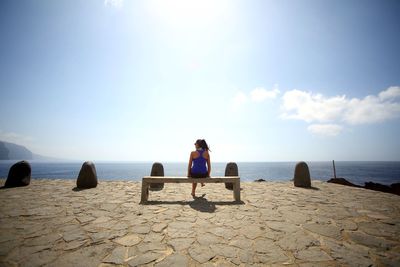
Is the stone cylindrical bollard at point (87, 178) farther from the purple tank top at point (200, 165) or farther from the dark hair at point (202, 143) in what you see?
the dark hair at point (202, 143)

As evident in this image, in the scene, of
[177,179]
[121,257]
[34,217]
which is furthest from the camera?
[177,179]

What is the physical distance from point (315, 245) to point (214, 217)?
82.8 inches

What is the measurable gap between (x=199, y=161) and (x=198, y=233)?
10.2 ft

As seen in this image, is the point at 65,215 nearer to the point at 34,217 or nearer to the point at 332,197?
the point at 34,217

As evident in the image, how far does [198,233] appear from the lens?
3.62 metres

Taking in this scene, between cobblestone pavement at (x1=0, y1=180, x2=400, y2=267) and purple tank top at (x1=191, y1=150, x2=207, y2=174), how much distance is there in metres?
1.04

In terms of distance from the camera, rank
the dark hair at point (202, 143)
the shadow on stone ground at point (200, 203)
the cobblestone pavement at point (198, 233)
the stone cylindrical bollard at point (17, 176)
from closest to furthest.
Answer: the cobblestone pavement at point (198, 233), the shadow on stone ground at point (200, 203), the dark hair at point (202, 143), the stone cylindrical bollard at point (17, 176)

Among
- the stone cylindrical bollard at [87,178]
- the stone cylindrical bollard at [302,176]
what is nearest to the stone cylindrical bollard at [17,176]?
the stone cylindrical bollard at [87,178]

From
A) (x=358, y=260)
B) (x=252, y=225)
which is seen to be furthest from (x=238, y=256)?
(x=358, y=260)

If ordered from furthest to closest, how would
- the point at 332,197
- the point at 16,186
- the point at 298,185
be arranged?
the point at 298,185 → the point at 16,186 → the point at 332,197

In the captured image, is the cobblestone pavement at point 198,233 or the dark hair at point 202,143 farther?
the dark hair at point 202,143

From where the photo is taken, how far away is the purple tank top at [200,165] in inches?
256

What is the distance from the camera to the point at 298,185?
30.0ft

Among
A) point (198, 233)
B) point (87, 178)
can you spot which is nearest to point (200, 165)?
point (198, 233)
